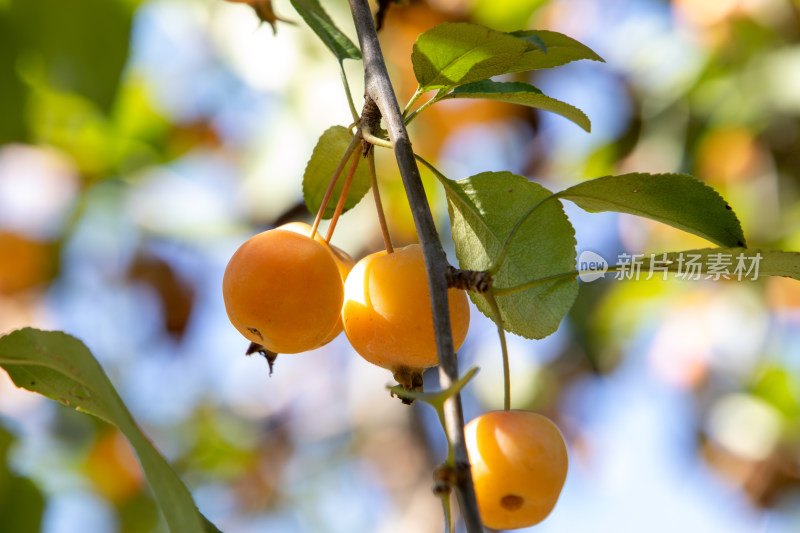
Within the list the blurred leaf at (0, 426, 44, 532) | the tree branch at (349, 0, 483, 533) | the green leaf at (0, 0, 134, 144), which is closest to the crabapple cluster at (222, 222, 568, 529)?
the tree branch at (349, 0, 483, 533)

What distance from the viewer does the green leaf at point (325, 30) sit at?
37.3 inches

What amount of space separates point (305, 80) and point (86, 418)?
4.81ft

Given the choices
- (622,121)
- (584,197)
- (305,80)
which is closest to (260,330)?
(584,197)

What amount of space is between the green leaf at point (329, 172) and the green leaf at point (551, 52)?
0.70 feet

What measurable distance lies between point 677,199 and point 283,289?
40cm

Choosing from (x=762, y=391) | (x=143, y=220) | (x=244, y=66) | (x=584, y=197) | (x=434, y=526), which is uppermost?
(x=244, y=66)

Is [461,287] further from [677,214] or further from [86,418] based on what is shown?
[86,418]

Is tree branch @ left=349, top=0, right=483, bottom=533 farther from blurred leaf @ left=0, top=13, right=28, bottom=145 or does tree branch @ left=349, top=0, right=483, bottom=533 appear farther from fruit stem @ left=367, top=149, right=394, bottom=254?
blurred leaf @ left=0, top=13, right=28, bottom=145

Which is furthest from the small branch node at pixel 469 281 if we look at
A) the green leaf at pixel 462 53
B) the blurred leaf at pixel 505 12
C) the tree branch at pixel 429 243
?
the blurred leaf at pixel 505 12

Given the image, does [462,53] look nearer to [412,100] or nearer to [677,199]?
[412,100]

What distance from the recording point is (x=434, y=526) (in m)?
1.94

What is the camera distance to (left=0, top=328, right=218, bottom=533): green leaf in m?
0.62

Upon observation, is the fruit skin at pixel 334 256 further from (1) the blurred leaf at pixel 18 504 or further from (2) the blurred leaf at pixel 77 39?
(1) the blurred leaf at pixel 18 504

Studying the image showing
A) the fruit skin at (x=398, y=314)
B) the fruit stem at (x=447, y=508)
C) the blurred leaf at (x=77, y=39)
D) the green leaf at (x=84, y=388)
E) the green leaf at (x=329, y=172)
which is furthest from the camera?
the blurred leaf at (x=77, y=39)
